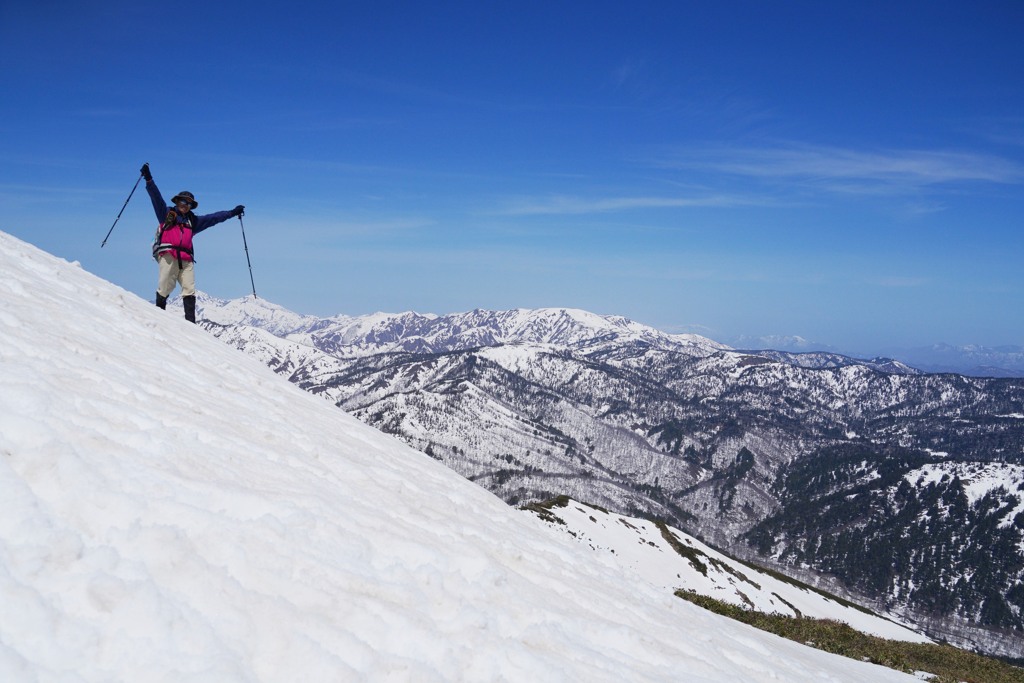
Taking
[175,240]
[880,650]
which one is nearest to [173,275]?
[175,240]

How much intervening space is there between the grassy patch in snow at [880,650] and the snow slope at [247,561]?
7810 mm

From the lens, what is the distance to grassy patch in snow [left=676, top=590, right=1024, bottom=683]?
17.3 m

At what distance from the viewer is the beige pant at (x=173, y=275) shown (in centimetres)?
1942

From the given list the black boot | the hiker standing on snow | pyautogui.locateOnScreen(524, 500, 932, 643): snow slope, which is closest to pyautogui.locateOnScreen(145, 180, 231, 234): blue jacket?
the hiker standing on snow

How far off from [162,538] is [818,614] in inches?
5326

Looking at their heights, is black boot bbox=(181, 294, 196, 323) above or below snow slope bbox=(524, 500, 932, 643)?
above

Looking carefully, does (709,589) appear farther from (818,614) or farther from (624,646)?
(624,646)

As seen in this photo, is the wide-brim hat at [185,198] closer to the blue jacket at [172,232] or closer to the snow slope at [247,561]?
the blue jacket at [172,232]

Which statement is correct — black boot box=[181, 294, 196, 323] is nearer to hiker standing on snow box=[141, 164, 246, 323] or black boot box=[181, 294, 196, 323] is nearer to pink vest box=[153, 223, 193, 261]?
hiker standing on snow box=[141, 164, 246, 323]

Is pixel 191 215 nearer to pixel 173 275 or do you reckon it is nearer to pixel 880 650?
pixel 173 275

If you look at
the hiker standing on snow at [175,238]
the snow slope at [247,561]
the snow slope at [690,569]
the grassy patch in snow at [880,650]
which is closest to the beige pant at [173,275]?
the hiker standing on snow at [175,238]

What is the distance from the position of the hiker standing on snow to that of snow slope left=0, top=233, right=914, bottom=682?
7774 mm

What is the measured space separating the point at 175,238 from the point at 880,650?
2859 cm

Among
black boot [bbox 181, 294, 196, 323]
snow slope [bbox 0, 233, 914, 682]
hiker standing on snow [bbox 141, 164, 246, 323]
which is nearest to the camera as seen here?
snow slope [bbox 0, 233, 914, 682]
